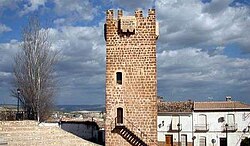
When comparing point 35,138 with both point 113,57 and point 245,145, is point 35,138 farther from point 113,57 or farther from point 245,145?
point 245,145

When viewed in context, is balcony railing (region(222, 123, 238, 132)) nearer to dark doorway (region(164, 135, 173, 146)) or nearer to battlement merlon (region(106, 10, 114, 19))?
dark doorway (region(164, 135, 173, 146))

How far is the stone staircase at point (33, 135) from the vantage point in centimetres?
2308

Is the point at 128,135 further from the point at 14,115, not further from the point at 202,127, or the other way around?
the point at 202,127

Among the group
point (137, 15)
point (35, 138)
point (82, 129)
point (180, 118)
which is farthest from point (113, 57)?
point (180, 118)

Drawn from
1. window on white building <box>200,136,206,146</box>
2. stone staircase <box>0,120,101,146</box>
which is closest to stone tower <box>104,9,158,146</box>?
stone staircase <box>0,120,101,146</box>

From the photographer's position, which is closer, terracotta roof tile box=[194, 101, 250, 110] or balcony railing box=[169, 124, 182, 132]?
terracotta roof tile box=[194, 101, 250, 110]

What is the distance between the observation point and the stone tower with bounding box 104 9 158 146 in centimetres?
2481

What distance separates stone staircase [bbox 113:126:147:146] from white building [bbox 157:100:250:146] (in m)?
19.0

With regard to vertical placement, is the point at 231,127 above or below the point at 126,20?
below

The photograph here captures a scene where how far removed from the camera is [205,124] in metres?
42.9

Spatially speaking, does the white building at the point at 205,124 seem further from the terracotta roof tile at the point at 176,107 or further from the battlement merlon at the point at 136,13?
the battlement merlon at the point at 136,13

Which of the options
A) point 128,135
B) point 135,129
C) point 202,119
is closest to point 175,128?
point 202,119

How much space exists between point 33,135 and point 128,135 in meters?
5.97

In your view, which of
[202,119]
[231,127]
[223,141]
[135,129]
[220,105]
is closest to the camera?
[135,129]
